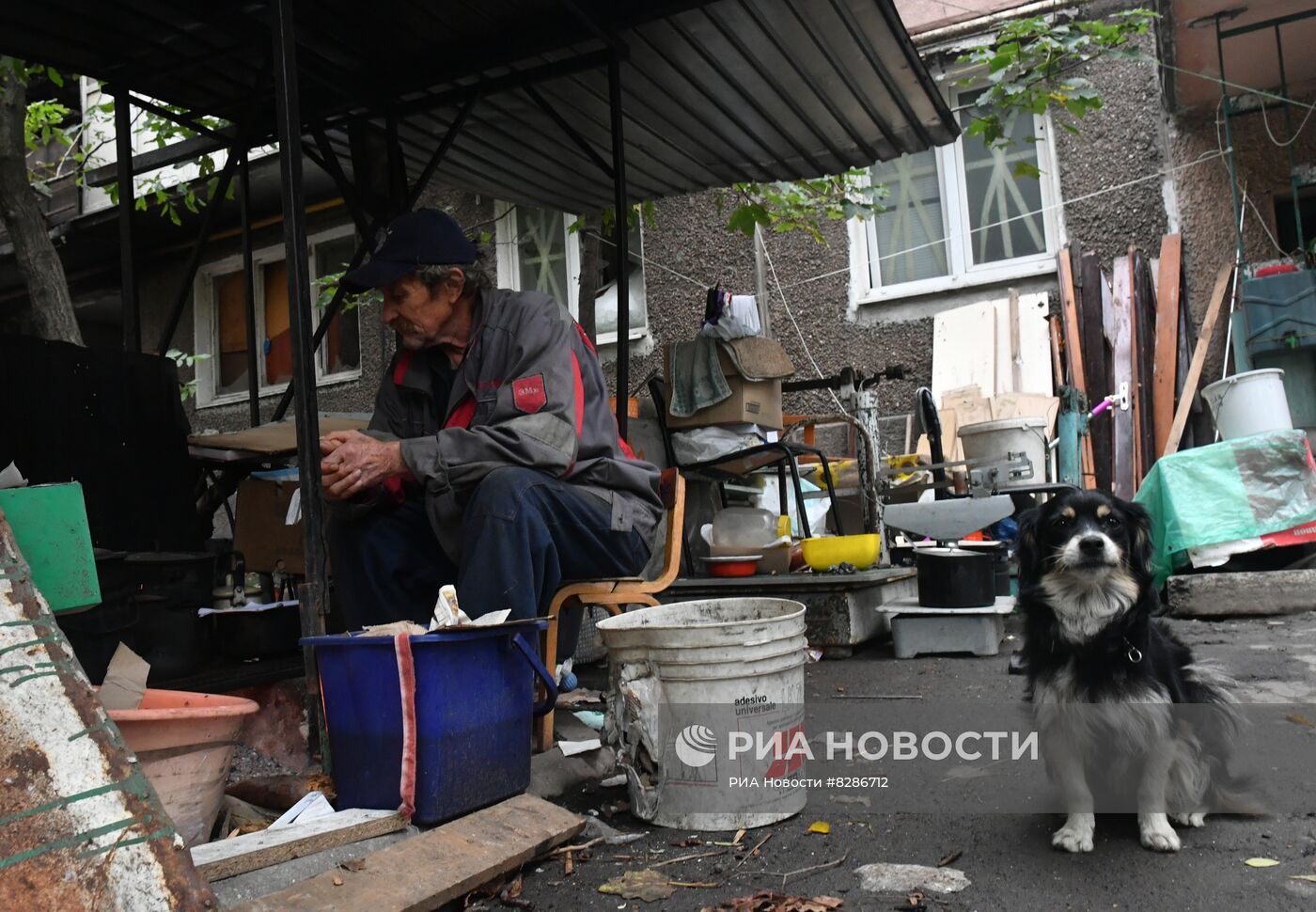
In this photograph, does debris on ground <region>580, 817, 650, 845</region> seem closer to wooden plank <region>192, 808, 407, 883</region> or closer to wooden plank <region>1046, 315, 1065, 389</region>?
wooden plank <region>192, 808, 407, 883</region>

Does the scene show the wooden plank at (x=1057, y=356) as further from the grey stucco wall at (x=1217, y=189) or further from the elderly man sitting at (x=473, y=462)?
the elderly man sitting at (x=473, y=462)

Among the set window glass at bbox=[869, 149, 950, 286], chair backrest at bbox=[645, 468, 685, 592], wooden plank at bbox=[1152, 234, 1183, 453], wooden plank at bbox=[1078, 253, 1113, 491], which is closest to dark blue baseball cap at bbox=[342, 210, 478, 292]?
chair backrest at bbox=[645, 468, 685, 592]

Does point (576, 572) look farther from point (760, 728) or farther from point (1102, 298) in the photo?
point (1102, 298)

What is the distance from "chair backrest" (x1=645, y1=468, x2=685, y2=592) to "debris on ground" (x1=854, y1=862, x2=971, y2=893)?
1270mm

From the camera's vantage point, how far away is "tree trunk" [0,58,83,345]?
208 inches

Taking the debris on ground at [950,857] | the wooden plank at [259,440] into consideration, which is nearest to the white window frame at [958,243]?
the wooden plank at [259,440]

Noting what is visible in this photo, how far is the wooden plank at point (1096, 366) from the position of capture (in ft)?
23.9

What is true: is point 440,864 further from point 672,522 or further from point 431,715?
point 672,522

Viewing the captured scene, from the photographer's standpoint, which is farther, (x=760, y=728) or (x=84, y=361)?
(x=84, y=361)

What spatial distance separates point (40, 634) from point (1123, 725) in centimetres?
211

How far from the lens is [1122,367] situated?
7.32 metres

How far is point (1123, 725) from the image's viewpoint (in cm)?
203

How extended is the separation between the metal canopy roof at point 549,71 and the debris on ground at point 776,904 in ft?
10.5

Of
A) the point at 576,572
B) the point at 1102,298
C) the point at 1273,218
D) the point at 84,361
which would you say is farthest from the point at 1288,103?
the point at 84,361
